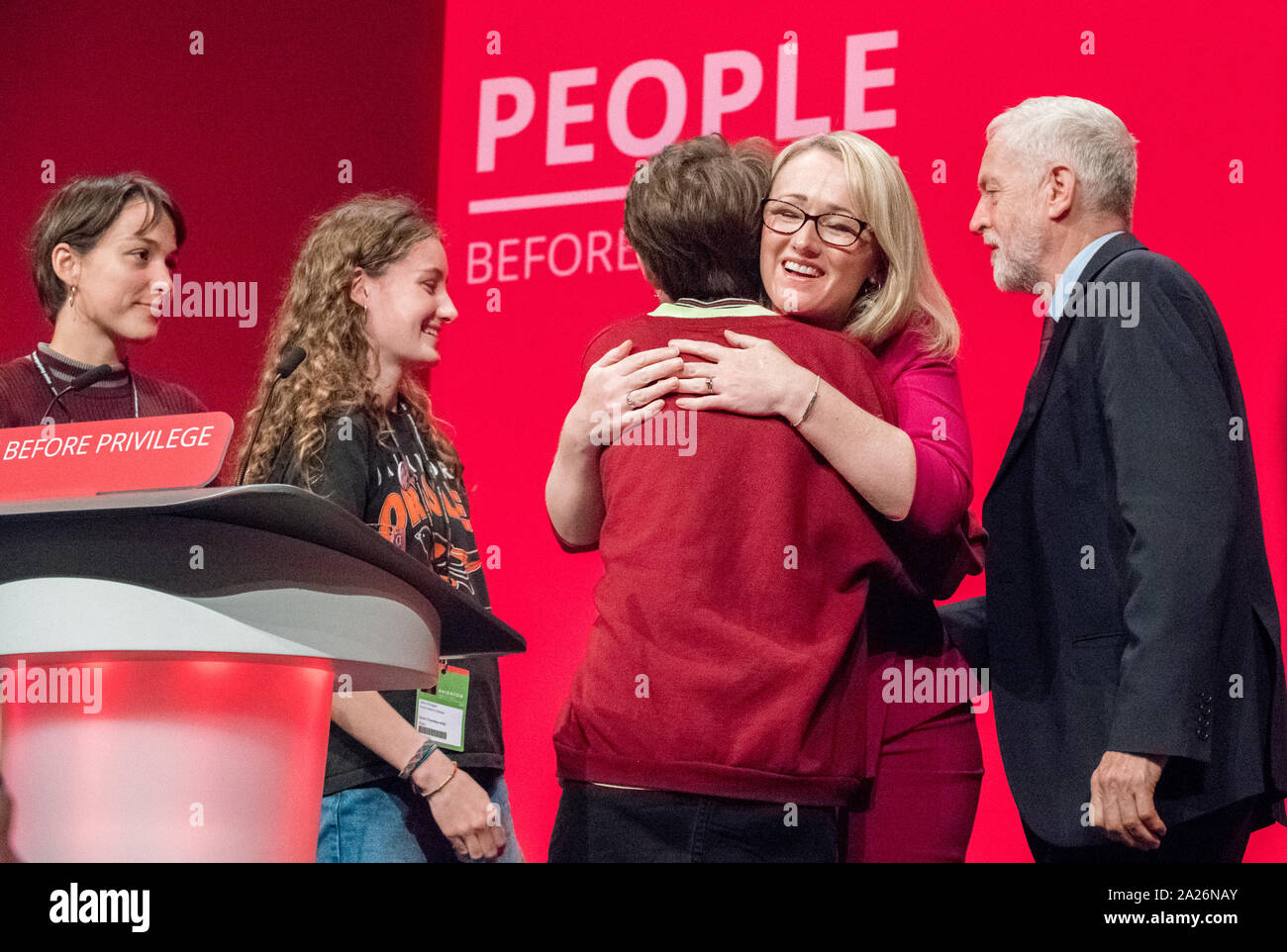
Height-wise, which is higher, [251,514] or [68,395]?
[68,395]

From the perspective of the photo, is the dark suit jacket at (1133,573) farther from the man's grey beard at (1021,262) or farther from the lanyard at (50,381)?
the lanyard at (50,381)

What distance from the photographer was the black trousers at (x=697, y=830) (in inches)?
64.8

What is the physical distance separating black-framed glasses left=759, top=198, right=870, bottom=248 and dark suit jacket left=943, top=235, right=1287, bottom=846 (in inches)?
15.1

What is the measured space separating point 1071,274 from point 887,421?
0.55m

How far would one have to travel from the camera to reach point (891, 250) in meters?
1.92

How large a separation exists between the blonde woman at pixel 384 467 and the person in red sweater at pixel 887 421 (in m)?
0.76

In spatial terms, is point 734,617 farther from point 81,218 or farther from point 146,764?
point 81,218

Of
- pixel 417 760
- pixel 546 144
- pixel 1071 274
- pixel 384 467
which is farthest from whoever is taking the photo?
pixel 546 144

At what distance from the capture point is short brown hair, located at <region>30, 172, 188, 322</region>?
257 cm

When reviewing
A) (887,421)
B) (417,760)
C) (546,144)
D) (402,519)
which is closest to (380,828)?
(417,760)

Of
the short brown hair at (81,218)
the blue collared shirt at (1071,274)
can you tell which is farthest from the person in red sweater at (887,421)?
the short brown hair at (81,218)

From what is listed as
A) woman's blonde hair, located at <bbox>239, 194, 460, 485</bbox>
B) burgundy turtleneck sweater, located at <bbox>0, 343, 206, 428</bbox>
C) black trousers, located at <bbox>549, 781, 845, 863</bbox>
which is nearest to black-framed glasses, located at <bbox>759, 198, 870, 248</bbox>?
black trousers, located at <bbox>549, 781, 845, 863</bbox>
